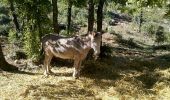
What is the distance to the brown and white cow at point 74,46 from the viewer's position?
15773mm

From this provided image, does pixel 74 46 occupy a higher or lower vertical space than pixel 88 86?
higher

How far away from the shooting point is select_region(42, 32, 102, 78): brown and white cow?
1577cm

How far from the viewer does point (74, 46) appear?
53.3ft

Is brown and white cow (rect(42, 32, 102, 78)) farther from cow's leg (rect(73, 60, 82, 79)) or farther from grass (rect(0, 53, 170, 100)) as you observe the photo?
grass (rect(0, 53, 170, 100))

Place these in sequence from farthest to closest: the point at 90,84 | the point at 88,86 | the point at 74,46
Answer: the point at 74,46 < the point at 90,84 < the point at 88,86

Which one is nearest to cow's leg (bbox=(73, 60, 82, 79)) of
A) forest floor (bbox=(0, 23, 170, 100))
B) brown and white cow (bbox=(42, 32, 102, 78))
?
brown and white cow (bbox=(42, 32, 102, 78))

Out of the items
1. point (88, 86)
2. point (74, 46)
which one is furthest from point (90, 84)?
point (74, 46)

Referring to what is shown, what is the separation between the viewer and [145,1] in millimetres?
16906

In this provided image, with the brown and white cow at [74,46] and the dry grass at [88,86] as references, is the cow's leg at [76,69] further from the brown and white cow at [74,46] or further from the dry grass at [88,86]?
the dry grass at [88,86]

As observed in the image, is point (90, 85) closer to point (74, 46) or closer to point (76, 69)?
point (76, 69)

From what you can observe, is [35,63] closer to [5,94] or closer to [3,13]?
[5,94]

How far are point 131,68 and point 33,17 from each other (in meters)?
7.38

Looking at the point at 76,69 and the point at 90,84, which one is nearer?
the point at 90,84

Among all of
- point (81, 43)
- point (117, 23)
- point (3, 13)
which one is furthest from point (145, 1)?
point (117, 23)
